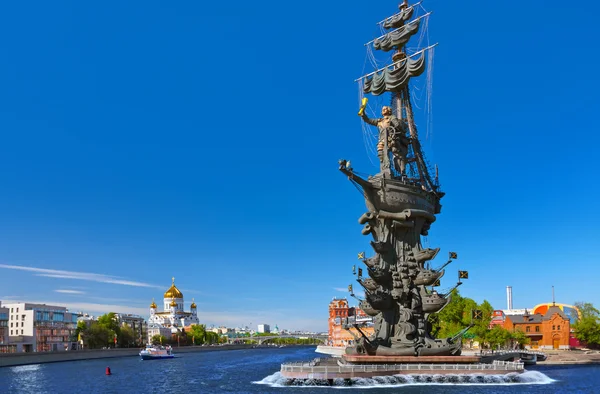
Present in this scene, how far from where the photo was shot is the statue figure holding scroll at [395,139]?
6875 centimetres

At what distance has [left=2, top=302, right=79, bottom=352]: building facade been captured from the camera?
459 feet

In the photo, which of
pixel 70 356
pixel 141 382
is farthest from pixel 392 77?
pixel 70 356

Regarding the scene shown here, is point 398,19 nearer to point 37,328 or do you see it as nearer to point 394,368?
point 394,368

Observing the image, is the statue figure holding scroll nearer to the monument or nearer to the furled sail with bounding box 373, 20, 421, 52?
the monument

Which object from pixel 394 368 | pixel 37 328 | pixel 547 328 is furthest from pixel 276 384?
pixel 37 328

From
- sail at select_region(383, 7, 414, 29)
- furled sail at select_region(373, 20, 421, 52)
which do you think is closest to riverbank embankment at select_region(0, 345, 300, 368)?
furled sail at select_region(373, 20, 421, 52)

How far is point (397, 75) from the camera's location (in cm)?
7469

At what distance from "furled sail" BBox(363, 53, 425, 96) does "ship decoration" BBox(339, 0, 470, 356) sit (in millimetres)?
129

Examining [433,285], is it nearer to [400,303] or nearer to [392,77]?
[400,303]

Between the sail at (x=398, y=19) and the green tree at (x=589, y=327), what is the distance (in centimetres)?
6938

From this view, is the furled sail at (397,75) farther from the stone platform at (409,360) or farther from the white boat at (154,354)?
the white boat at (154,354)

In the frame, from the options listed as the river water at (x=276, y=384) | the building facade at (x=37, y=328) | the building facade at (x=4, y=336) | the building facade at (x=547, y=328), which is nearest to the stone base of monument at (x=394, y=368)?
the river water at (x=276, y=384)

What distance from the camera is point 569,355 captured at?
100 meters

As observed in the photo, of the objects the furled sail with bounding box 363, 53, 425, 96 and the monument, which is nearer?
the monument
